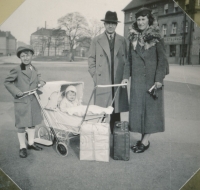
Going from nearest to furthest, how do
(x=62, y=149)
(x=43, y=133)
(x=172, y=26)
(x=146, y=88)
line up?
(x=172, y=26) → (x=146, y=88) → (x=62, y=149) → (x=43, y=133)

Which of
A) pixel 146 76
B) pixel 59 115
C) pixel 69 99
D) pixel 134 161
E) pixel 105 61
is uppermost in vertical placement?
pixel 105 61

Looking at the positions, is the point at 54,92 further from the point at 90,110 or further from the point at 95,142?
the point at 95,142

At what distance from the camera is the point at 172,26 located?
2.23 meters

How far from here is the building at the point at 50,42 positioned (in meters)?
2.40

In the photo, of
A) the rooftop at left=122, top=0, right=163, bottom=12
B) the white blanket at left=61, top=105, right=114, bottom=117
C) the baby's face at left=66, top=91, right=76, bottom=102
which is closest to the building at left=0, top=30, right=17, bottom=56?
the baby's face at left=66, top=91, right=76, bottom=102

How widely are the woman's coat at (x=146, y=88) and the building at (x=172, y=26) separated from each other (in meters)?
0.11

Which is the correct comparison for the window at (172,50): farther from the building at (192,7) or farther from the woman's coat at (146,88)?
the building at (192,7)

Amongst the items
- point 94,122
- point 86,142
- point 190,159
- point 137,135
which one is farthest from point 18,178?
point 190,159

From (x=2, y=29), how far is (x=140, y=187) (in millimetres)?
1932

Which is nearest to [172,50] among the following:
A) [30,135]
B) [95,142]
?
[95,142]

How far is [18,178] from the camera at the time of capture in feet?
7.90

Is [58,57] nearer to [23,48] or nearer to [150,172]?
[23,48]

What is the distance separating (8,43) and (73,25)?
2.23 ft

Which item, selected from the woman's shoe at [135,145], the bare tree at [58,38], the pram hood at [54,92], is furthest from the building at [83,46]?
the woman's shoe at [135,145]
